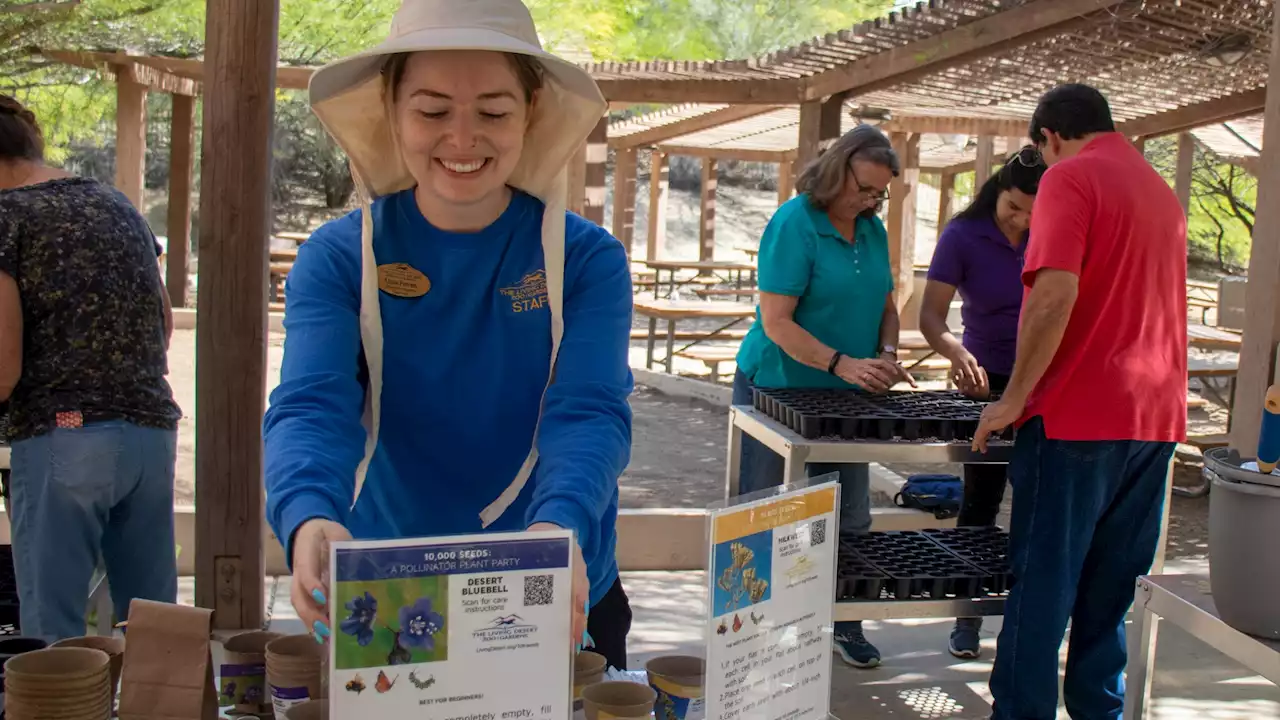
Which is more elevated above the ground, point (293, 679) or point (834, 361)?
point (834, 361)

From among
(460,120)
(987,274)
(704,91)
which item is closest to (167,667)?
(460,120)

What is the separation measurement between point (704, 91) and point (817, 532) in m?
7.64

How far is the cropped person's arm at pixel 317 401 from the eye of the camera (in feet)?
4.67

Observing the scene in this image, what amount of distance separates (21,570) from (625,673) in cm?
194

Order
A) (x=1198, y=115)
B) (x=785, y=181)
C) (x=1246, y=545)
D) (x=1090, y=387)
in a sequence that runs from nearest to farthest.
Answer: (x=1246, y=545), (x=1090, y=387), (x=1198, y=115), (x=785, y=181)

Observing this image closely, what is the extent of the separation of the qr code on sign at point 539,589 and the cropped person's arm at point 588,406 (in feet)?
0.71

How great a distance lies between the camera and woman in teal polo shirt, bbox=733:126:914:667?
3.83 m

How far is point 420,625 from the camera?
1210mm

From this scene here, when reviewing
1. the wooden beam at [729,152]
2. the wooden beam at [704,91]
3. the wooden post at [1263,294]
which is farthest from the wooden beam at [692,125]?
the wooden post at [1263,294]

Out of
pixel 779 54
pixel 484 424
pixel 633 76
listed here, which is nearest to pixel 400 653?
pixel 484 424

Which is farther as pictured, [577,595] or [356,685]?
[577,595]

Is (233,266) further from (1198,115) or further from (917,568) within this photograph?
(1198,115)

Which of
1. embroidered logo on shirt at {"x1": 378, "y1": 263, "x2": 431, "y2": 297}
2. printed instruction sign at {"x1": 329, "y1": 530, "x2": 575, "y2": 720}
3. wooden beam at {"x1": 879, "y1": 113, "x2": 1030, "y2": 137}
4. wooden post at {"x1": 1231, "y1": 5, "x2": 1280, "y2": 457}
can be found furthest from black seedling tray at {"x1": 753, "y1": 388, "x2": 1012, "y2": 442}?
wooden beam at {"x1": 879, "y1": 113, "x2": 1030, "y2": 137}

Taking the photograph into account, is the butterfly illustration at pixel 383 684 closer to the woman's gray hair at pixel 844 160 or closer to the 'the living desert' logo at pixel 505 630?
the 'the living desert' logo at pixel 505 630
